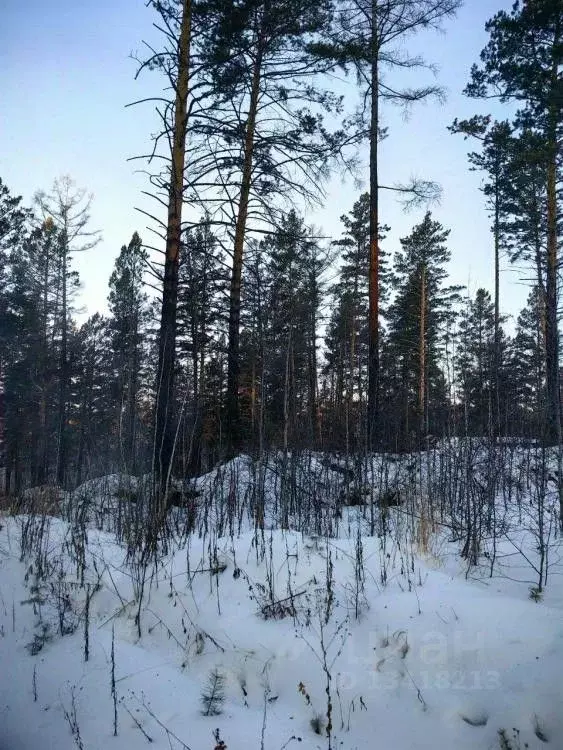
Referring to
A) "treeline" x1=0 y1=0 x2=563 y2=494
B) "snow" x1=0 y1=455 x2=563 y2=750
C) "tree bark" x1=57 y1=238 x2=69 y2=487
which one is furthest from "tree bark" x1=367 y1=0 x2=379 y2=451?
"tree bark" x1=57 y1=238 x2=69 y2=487


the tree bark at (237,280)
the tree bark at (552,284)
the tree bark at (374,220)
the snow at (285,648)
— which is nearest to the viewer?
the snow at (285,648)

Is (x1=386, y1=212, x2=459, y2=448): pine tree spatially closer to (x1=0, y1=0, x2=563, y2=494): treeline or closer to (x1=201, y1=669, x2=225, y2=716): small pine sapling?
(x1=0, y1=0, x2=563, y2=494): treeline

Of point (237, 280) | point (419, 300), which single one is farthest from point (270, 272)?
point (419, 300)

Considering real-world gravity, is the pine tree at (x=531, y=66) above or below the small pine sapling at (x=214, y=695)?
above

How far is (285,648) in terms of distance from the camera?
8.56 ft

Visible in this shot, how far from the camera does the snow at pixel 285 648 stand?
2117 mm

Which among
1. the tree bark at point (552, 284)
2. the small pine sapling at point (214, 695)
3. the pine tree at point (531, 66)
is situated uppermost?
the pine tree at point (531, 66)

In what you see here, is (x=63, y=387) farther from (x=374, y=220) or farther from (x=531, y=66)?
(x=531, y=66)

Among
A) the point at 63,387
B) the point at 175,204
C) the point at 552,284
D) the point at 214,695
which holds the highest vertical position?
the point at 175,204

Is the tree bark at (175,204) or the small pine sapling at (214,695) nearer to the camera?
the small pine sapling at (214,695)

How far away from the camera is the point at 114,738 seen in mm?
2193

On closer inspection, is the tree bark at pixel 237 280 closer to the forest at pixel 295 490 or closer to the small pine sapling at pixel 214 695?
the forest at pixel 295 490

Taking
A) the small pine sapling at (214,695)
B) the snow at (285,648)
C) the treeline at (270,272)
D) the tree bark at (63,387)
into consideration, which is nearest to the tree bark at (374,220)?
the treeline at (270,272)

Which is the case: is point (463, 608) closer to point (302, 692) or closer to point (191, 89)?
point (302, 692)
